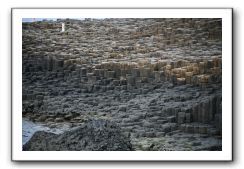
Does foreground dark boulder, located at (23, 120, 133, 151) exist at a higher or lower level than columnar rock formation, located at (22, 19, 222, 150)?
lower

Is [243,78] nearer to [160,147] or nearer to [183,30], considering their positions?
[183,30]

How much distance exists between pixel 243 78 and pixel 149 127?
95cm

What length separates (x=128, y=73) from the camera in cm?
439

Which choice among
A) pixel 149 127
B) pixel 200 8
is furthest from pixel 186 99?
pixel 200 8

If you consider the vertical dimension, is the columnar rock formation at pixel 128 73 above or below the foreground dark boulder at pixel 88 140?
above

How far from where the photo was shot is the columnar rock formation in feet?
14.2

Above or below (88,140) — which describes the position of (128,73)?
above

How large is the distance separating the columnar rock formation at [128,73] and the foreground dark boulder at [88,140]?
82 mm

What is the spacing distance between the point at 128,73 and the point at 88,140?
702mm

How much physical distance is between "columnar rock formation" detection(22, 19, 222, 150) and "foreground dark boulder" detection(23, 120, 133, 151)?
82 mm

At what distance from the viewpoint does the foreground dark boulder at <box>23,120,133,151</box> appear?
4352 millimetres

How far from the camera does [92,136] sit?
435 centimetres

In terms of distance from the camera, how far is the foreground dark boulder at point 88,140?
4.35 metres

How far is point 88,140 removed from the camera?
4.36 metres
